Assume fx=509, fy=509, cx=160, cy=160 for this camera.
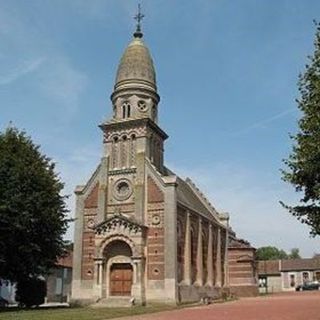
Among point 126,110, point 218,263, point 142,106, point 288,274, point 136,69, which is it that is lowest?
point 288,274

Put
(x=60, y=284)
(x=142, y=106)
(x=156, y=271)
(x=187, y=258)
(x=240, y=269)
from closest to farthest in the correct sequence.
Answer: (x=156, y=271), (x=187, y=258), (x=142, y=106), (x=240, y=269), (x=60, y=284)

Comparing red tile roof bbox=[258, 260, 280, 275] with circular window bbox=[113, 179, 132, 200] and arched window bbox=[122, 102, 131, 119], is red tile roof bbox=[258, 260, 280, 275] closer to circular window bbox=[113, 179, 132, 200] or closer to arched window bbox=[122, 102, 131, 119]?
circular window bbox=[113, 179, 132, 200]

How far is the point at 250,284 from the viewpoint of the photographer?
64125 millimetres

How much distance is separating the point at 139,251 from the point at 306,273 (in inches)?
2599

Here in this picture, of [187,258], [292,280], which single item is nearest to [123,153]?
[187,258]

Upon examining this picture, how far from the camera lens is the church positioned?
44.2m

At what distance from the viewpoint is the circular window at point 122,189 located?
4728cm

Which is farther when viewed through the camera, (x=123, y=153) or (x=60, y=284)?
(x=60, y=284)

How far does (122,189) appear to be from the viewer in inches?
1881

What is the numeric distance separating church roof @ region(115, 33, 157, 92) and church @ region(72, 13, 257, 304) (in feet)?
0.33

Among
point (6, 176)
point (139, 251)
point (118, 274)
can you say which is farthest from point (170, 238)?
point (6, 176)

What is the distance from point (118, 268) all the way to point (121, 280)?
1.10 metres

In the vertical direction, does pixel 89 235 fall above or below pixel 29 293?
above

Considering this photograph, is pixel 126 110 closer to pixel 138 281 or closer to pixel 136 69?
pixel 136 69
